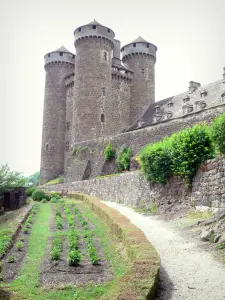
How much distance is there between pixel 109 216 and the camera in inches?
549

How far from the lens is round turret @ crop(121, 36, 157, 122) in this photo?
45.2 meters

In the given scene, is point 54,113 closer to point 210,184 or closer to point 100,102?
point 100,102

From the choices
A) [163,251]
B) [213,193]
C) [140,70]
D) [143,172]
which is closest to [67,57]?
[140,70]

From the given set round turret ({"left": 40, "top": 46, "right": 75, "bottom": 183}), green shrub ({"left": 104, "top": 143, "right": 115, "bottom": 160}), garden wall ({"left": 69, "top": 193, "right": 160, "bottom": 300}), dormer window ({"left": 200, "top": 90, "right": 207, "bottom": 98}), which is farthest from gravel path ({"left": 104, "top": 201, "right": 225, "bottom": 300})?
round turret ({"left": 40, "top": 46, "right": 75, "bottom": 183})

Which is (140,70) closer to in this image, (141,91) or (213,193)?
(141,91)

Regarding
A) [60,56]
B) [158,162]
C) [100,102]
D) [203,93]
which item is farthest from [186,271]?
[60,56]

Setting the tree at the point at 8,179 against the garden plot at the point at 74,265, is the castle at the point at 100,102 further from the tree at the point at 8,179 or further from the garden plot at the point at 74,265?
the garden plot at the point at 74,265

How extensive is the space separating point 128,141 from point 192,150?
1792 cm

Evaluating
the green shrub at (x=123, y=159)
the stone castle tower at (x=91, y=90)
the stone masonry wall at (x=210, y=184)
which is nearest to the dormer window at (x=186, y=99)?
the stone castle tower at (x=91, y=90)

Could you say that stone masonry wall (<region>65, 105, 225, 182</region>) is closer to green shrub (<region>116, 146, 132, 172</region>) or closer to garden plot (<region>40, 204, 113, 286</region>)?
green shrub (<region>116, 146, 132, 172</region>)

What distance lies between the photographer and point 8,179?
26656 millimetres

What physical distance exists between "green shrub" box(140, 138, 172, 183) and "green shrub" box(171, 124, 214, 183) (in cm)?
140

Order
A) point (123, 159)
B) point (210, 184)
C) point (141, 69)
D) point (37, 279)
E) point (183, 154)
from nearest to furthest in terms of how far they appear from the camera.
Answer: point (37, 279) < point (210, 184) < point (183, 154) < point (123, 159) < point (141, 69)

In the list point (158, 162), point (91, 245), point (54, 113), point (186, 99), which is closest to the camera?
point (91, 245)
